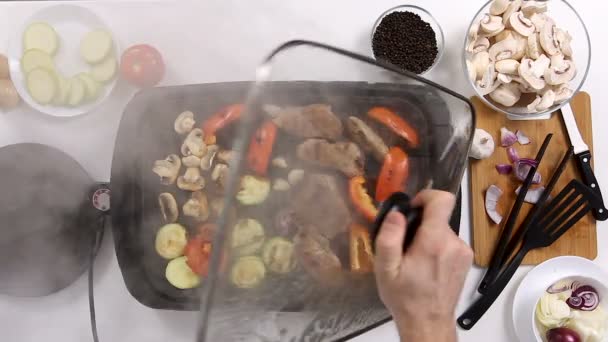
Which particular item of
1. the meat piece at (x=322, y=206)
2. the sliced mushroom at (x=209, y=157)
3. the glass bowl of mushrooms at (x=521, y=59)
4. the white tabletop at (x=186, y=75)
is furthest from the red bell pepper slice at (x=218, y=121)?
the glass bowl of mushrooms at (x=521, y=59)

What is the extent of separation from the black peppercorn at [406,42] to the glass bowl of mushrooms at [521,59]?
0.06 meters

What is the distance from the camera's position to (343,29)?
85cm

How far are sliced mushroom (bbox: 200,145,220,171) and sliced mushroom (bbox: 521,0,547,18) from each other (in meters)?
0.50

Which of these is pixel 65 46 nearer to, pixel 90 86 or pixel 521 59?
pixel 90 86

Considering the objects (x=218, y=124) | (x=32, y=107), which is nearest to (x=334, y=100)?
(x=218, y=124)

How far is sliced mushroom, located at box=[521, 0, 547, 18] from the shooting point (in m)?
0.77

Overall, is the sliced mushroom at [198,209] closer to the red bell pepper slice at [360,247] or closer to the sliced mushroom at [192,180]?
the sliced mushroom at [192,180]

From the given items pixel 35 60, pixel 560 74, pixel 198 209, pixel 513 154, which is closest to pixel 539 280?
pixel 513 154

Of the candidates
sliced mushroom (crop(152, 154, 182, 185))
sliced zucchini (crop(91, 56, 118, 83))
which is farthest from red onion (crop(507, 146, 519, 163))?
sliced zucchini (crop(91, 56, 118, 83))

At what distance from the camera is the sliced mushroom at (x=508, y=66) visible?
77 centimetres

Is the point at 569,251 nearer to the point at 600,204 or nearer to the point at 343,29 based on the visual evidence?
the point at 600,204

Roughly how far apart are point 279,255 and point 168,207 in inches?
12.1

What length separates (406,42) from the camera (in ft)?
2.57

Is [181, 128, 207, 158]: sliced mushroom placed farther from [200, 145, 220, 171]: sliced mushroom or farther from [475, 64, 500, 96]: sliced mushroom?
[475, 64, 500, 96]: sliced mushroom
